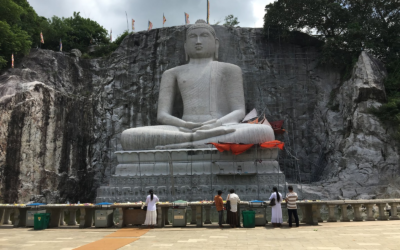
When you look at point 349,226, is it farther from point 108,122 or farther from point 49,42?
point 49,42

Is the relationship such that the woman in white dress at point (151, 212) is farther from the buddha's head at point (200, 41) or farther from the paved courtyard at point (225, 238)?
the buddha's head at point (200, 41)

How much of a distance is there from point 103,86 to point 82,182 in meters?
4.54

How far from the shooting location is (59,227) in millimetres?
7969

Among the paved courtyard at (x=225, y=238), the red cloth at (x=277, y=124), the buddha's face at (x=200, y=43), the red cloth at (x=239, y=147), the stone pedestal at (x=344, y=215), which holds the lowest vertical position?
the paved courtyard at (x=225, y=238)

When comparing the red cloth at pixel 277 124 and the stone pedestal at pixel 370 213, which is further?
the red cloth at pixel 277 124

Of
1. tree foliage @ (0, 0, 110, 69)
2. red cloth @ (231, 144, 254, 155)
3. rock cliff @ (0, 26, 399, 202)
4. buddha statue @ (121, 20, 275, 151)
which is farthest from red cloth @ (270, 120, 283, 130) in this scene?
tree foliage @ (0, 0, 110, 69)

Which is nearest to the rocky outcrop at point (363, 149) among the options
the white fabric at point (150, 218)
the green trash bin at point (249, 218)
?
the green trash bin at point (249, 218)

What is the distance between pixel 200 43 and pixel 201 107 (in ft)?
9.11

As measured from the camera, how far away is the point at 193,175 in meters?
11.5

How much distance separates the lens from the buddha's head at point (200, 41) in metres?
14.9

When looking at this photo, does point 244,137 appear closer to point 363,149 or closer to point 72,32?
point 363,149

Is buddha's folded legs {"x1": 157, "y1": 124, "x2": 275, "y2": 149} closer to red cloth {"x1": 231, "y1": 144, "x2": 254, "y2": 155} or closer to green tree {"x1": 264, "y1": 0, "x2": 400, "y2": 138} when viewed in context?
red cloth {"x1": 231, "y1": 144, "x2": 254, "y2": 155}

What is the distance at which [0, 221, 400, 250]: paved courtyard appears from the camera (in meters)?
5.13

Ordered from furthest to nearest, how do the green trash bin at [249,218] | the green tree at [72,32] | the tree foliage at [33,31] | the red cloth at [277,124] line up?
the green tree at [72,32] < the red cloth at [277,124] < the tree foliage at [33,31] < the green trash bin at [249,218]
